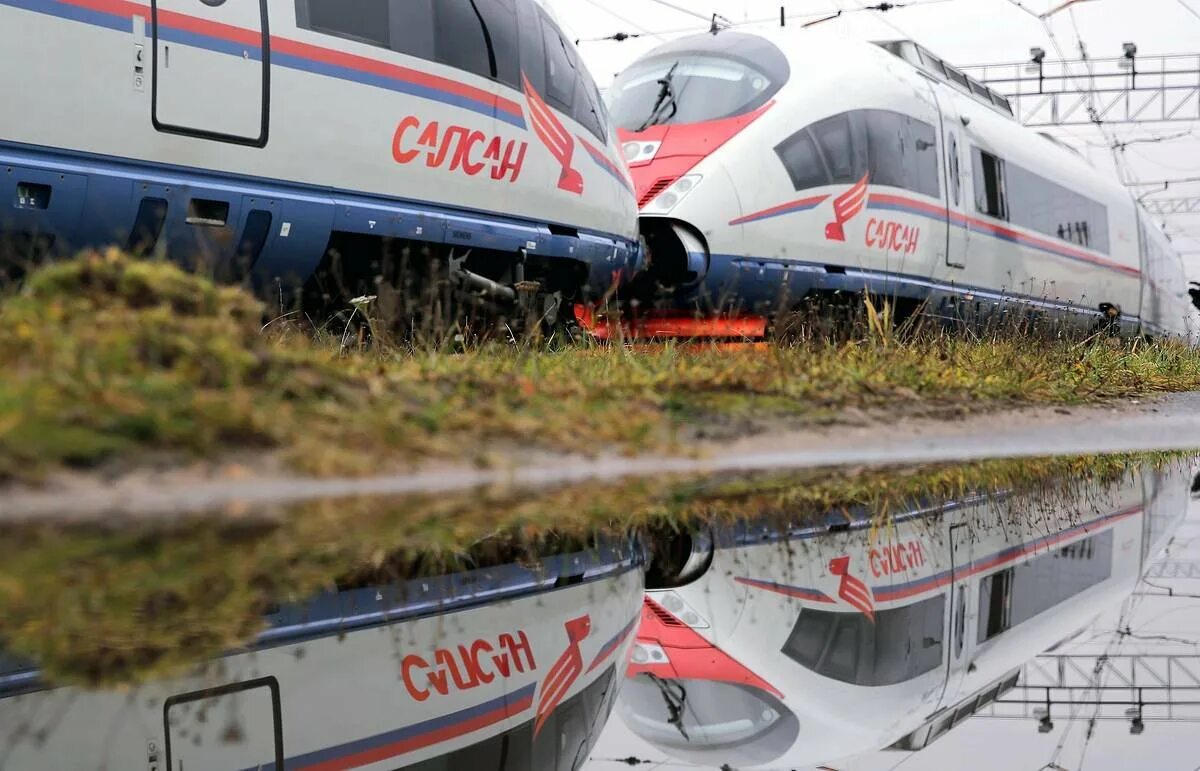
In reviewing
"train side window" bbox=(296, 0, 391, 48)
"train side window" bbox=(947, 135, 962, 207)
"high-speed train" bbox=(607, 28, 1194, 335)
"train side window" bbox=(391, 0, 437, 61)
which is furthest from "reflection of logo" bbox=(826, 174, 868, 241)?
"train side window" bbox=(296, 0, 391, 48)

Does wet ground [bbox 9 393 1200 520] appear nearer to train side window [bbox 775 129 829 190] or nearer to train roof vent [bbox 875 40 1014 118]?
train side window [bbox 775 129 829 190]

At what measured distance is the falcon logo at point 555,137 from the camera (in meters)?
10.3

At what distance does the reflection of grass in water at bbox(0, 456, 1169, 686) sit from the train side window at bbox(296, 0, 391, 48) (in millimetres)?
4410

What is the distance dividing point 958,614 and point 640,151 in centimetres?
984

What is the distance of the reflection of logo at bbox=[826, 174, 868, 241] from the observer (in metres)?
13.3

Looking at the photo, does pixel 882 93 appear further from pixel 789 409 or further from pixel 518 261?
pixel 789 409

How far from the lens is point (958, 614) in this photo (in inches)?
147

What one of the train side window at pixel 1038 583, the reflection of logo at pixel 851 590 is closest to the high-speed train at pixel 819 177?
the train side window at pixel 1038 583

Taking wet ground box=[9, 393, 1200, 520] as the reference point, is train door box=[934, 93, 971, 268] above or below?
above

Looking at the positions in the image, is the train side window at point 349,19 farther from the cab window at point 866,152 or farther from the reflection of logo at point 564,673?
the reflection of logo at point 564,673

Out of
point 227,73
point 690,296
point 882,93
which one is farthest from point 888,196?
point 227,73

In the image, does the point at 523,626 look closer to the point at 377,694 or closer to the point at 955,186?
the point at 377,694

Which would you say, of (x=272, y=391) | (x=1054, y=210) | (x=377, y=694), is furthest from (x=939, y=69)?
(x=377, y=694)

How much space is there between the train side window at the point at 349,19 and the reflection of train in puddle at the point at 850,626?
16.8 ft
